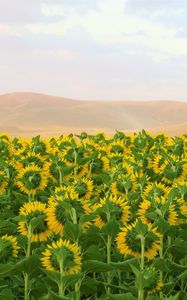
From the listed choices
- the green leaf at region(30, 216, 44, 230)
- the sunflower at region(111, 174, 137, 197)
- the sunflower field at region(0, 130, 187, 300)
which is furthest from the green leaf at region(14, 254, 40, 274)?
the sunflower at region(111, 174, 137, 197)

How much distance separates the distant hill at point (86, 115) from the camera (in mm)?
99875

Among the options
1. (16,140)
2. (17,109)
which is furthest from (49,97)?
(16,140)

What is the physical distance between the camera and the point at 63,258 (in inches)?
172

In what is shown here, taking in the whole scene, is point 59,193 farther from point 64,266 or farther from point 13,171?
point 13,171

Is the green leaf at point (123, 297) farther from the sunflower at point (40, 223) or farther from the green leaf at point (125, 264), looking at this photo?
the sunflower at point (40, 223)

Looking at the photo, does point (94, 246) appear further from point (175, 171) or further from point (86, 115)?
point (86, 115)

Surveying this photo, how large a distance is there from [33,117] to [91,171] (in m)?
97.2

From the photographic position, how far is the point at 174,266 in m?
5.42

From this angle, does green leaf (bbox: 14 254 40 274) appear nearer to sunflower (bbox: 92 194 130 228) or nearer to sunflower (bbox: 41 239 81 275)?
sunflower (bbox: 41 239 81 275)

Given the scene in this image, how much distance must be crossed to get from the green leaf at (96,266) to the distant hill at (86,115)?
8490 centimetres

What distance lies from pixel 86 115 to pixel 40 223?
103216mm

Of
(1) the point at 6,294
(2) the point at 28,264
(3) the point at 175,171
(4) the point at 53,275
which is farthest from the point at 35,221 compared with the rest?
(3) the point at 175,171

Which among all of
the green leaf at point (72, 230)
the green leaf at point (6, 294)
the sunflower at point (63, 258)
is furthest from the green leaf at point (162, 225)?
the green leaf at point (6, 294)

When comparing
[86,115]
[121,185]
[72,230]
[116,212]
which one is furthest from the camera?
[86,115]
